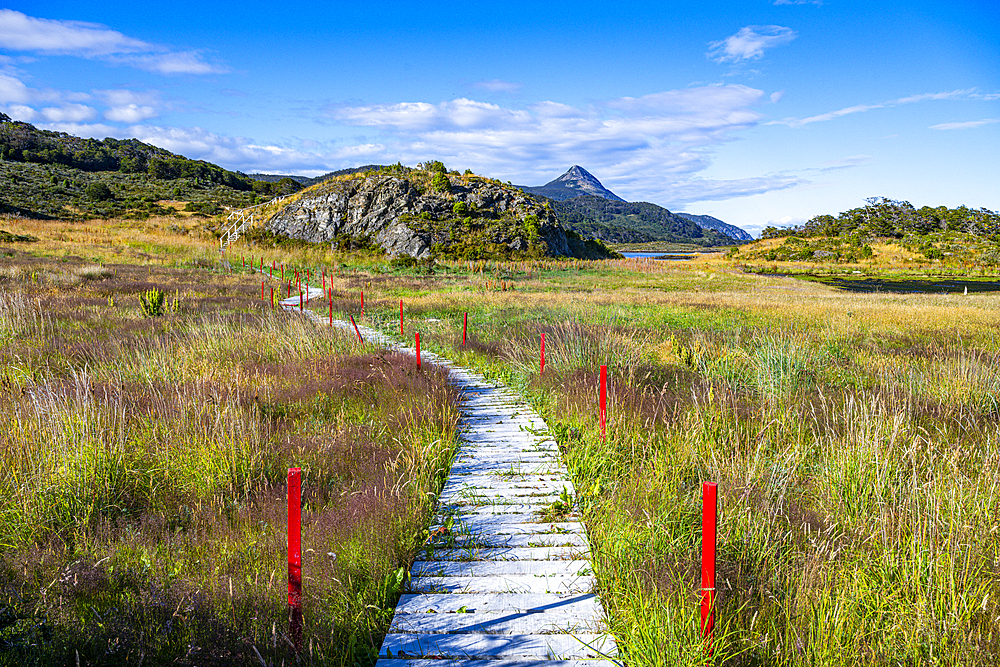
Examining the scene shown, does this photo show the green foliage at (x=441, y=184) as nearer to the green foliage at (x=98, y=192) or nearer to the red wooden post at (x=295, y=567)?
the green foliage at (x=98, y=192)

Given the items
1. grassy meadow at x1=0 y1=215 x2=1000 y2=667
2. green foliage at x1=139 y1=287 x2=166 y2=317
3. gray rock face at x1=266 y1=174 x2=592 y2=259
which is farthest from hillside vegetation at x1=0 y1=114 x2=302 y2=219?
grassy meadow at x1=0 y1=215 x2=1000 y2=667

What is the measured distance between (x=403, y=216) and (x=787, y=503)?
53259 mm

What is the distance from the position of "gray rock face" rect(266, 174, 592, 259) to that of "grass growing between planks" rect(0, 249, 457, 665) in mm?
43385

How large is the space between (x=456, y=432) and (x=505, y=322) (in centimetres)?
945

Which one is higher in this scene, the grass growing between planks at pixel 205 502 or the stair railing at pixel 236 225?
the stair railing at pixel 236 225

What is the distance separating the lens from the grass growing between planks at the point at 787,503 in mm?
3186

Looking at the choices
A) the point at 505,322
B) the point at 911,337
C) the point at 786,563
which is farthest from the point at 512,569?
the point at 911,337

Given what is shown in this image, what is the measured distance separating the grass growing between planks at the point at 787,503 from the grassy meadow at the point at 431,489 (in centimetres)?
3

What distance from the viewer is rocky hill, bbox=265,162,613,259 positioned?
53.1 metres

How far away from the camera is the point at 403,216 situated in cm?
5506

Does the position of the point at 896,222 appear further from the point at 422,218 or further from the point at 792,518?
the point at 792,518

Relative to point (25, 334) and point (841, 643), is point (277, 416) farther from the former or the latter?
point (25, 334)

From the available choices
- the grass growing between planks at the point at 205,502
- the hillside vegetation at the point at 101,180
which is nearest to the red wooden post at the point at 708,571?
the grass growing between planks at the point at 205,502

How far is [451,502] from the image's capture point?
17.4 feet
